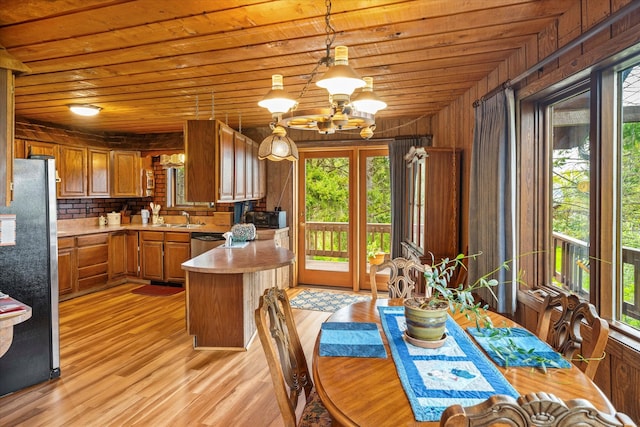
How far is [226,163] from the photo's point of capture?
13.3 feet

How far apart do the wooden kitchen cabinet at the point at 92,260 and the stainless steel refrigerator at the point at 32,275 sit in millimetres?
2516

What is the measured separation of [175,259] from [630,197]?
5.16 m

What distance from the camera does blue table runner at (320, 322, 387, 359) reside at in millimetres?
1507

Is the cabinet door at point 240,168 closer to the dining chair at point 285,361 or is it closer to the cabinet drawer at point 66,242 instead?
the cabinet drawer at point 66,242

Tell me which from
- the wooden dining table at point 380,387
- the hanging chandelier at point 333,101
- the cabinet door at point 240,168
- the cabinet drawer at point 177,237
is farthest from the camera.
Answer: the cabinet drawer at point 177,237

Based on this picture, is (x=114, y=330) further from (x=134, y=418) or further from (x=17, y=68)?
(x=17, y=68)

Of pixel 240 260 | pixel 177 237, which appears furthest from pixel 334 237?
pixel 240 260

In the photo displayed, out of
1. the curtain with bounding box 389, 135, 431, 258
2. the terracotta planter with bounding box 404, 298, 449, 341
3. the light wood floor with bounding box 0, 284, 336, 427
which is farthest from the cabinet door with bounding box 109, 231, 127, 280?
the terracotta planter with bounding box 404, 298, 449, 341

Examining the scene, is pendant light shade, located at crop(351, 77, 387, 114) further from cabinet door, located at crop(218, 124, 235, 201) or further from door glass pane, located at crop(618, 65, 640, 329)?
cabinet door, located at crop(218, 124, 235, 201)

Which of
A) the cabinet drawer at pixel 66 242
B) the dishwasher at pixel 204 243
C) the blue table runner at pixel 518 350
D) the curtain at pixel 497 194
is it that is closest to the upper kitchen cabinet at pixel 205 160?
the dishwasher at pixel 204 243

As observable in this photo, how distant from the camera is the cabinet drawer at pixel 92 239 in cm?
500

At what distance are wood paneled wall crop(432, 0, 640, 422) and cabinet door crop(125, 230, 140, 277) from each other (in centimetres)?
511

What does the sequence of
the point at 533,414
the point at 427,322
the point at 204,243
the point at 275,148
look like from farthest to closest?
1. the point at 204,243
2. the point at 275,148
3. the point at 427,322
4. the point at 533,414

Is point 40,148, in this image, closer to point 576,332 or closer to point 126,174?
point 126,174
